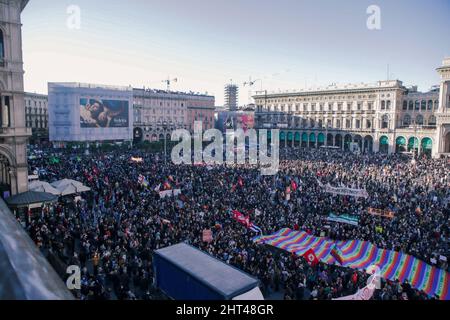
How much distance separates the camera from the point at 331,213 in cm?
1972

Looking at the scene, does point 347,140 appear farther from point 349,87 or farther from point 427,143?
point 427,143

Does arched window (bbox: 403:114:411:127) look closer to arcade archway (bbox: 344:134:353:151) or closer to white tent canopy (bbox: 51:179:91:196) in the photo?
arcade archway (bbox: 344:134:353:151)

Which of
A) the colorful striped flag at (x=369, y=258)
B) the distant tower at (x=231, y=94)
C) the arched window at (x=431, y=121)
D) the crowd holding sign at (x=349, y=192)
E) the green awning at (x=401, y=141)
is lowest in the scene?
the colorful striped flag at (x=369, y=258)

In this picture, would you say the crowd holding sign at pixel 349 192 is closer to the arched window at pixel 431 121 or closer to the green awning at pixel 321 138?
the arched window at pixel 431 121

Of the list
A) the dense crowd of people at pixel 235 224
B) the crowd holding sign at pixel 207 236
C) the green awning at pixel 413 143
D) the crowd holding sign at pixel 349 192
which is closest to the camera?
the dense crowd of people at pixel 235 224

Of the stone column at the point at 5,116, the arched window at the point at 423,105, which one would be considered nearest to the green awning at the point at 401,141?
the arched window at the point at 423,105

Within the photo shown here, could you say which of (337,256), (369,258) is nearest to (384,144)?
(369,258)

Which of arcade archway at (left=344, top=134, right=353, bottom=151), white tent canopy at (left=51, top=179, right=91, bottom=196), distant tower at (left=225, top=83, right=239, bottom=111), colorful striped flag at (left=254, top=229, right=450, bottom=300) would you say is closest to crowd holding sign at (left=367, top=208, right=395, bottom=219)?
colorful striped flag at (left=254, top=229, right=450, bottom=300)

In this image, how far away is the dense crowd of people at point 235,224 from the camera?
40.6 feet

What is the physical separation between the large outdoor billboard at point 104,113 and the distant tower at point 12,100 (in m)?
43.5

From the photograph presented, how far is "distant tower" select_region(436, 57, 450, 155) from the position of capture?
49.8m

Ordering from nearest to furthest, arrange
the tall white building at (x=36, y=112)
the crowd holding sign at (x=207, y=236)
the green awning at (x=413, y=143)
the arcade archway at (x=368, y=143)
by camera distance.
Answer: the crowd holding sign at (x=207, y=236) < the green awning at (x=413, y=143) < the arcade archway at (x=368, y=143) < the tall white building at (x=36, y=112)

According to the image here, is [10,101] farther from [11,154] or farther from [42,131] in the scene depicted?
[42,131]

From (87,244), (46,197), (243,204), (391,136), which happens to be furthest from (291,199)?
(391,136)
